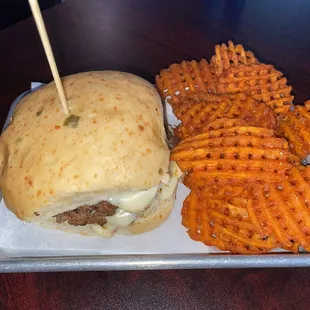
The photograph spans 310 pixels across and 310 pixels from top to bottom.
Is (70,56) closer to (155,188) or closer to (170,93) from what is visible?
(170,93)

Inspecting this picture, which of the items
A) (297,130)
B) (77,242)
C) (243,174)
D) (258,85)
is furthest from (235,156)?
(77,242)

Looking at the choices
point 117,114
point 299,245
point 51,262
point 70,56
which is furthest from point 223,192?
point 70,56

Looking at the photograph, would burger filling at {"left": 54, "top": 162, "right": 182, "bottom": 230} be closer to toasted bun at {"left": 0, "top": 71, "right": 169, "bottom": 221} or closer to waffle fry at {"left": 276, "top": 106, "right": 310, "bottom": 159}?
toasted bun at {"left": 0, "top": 71, "right": 169, "bottom": 221}

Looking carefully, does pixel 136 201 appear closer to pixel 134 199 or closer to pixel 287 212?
pixel 134 199

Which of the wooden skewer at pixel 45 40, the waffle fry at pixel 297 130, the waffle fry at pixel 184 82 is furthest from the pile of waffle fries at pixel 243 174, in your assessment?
the wooden skewer at pixel 45 40

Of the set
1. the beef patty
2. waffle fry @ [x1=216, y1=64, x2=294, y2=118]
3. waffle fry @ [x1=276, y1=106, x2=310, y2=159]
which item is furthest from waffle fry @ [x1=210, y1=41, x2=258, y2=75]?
the beef patty

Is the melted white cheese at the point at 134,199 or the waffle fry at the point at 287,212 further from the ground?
the waffle fry at the point at 287,212

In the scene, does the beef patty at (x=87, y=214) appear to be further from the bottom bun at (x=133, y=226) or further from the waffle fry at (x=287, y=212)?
the waffle fry at (x=287, y=212)
